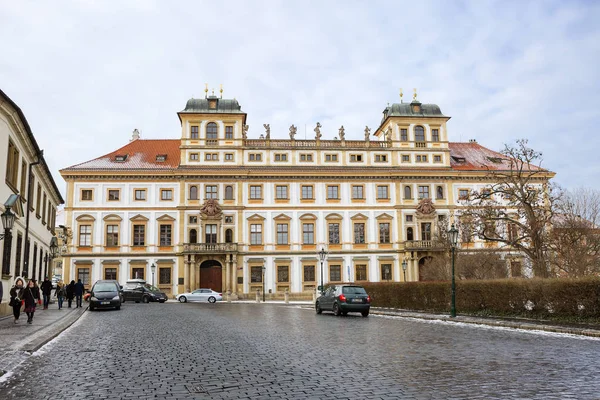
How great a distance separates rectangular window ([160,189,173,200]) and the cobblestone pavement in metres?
42.6

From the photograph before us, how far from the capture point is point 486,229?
1404 inches

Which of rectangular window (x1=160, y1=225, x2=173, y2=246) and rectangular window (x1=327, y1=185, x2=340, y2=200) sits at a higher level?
rectangular window (x1=327, y1=185, x2=340, y2=200)

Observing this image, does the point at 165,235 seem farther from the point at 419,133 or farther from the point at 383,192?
the point at 419,133

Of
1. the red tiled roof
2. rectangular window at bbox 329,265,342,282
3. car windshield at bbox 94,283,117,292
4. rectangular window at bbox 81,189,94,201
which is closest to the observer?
car windshield at bbox 94,283,117,292

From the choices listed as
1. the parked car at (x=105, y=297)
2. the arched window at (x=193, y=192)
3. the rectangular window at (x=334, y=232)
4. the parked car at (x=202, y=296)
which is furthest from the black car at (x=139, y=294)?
the rectangular window at (x=334, y=232)

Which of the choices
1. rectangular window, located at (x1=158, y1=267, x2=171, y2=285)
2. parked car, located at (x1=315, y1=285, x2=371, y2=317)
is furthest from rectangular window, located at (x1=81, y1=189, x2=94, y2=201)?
parked car, located at (x1=315, y1=285, x2=371, y2=317)

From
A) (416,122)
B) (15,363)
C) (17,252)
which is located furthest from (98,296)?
(416,122)

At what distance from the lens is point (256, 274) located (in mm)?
57906

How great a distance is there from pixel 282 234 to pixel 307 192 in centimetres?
532

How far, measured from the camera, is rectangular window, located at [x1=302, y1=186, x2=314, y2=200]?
6003 cm

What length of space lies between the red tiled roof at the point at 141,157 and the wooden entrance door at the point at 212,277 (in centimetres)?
1158

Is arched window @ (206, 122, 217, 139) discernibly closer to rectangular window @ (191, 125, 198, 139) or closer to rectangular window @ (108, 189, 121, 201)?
rectangular window @ (191, 125, 198, 139)

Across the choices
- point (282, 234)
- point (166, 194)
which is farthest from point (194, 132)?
point (282, 234)

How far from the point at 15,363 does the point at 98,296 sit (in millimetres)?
22721
